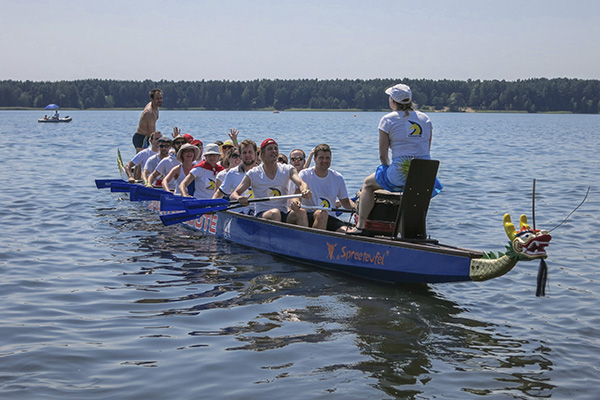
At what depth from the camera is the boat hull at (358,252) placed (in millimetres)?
7556

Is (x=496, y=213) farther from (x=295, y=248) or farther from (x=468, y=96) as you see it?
(x=468, y=96)

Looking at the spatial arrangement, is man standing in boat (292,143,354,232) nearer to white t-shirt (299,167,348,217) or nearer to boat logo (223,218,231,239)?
white t-shirt (299,167,348,217)

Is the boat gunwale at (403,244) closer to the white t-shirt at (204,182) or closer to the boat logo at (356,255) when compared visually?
the boat logo at (356,255)

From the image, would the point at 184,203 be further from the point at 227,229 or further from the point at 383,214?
the point at 383,214

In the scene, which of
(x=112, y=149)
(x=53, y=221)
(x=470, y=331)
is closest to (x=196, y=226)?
(x=53, y=221)

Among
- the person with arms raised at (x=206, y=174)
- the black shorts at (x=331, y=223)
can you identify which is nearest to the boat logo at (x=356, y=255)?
the black shorts at (x=331, y=223)

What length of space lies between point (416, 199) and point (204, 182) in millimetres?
5558

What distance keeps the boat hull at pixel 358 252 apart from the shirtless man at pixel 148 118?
6.21 m

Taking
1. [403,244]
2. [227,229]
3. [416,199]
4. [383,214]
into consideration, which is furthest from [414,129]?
[227,229]

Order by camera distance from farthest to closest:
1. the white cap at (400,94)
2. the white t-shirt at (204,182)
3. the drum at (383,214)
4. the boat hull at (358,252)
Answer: the white t-shirt at (204,182)
the drum at (383,214)
the white cap at (400,94)
the boat hull at (358,252)

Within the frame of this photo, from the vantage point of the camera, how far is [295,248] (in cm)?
970

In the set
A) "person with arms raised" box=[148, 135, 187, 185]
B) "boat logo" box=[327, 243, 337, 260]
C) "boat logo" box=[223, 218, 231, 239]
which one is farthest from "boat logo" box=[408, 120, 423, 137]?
"person with arms raised" box=[148, 135, 187, 185]

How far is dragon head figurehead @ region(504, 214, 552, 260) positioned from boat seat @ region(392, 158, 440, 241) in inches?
63.8

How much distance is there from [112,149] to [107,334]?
32592mm
